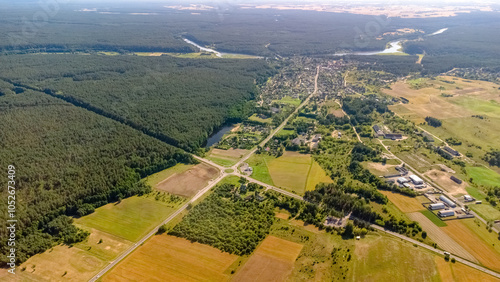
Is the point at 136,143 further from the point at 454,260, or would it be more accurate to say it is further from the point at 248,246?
the point at 454,260

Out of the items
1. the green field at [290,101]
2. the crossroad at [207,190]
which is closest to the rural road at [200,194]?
the crossroad at [207,190]

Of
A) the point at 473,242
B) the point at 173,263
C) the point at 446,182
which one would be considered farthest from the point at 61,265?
the point at 446,182

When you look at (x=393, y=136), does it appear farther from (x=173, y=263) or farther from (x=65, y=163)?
(x=65, y=163)

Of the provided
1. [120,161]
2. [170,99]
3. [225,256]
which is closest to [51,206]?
[120,161]

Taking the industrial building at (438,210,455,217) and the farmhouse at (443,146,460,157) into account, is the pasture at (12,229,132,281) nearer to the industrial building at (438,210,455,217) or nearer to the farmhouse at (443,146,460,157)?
the industrial building at (438,210,455,217)

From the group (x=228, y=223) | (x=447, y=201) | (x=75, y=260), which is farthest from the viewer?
(x=447, y=201)

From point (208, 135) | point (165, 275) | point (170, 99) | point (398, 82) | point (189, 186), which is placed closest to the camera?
point (165, 275)
